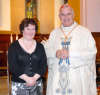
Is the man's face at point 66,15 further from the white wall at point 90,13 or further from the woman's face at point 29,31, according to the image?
the white wall at point 90,13

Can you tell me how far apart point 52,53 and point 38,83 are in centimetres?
61

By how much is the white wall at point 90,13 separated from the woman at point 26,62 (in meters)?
4.28

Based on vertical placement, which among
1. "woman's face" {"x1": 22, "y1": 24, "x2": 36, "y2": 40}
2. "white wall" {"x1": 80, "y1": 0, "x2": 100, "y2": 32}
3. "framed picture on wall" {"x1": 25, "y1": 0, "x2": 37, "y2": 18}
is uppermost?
"framed picture on wall" {"x1": 25, "y1": 0, "x2": 37, "y2": 18}

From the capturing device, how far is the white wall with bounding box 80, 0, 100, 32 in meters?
7.16

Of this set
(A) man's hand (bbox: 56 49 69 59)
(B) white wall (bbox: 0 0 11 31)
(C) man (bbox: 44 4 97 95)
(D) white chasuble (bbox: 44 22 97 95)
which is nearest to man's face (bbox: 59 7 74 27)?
(C) man (bbox: 44 4 97 95)

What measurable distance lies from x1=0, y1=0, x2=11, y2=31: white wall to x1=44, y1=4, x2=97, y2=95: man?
5834 millimetres

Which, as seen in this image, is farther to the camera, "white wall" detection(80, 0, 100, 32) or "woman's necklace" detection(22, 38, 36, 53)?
"white wall" detection(80, 0, 100, 32)

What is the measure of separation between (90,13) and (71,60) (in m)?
3.99

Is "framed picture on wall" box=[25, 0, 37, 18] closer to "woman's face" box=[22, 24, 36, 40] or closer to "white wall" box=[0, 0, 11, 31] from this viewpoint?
"white wall" box=[0, 0, 11, 31]

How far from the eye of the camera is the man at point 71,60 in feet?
11.5

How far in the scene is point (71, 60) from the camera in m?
3.52

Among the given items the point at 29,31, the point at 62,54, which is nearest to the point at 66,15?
the point at 62,54

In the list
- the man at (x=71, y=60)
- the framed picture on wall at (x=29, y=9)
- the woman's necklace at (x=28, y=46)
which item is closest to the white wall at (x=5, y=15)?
the framed picture on wall at (x=29, y=9)

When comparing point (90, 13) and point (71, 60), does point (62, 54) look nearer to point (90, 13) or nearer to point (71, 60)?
point (71, 60)
